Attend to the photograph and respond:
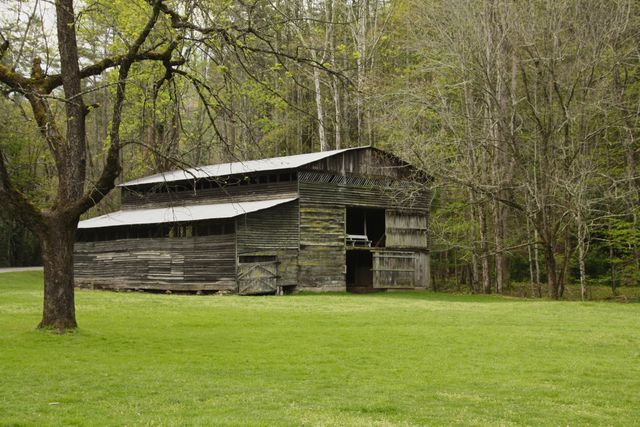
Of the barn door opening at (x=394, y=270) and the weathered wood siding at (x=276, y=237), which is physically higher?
the weathered wood siding at (x=276, y=237)

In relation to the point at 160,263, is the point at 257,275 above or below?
below

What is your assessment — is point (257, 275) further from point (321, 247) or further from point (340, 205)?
point (340, 205)

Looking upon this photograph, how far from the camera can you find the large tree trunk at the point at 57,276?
17.6 meters

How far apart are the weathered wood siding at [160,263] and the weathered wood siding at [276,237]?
0.74 m

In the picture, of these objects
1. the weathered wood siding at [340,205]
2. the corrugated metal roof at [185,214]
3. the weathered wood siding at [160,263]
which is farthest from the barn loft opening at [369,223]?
the weathered wood siding at [160,263]

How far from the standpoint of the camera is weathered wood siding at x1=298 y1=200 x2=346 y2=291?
4069 centimetres

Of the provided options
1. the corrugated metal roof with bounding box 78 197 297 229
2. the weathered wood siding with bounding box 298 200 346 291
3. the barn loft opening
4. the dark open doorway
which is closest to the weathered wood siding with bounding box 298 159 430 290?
the weathered wood siding with bounding box 298 200 346 291

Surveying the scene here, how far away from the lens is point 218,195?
4497 centimetres

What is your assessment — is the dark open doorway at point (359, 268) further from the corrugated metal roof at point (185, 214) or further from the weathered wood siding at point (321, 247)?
the corrugated metal roof at point (185, 214)

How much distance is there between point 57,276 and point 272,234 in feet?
72.1

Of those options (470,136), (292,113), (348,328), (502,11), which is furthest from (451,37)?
(292,113)

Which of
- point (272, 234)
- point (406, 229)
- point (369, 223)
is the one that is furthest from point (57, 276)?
point (369, 223)

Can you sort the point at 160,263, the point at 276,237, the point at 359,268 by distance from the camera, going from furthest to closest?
1. the point at 359,268
2. the point at 160,263
3. the point at 276,237

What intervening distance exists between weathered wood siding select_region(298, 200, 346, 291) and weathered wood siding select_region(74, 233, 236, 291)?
4370 millimetres
